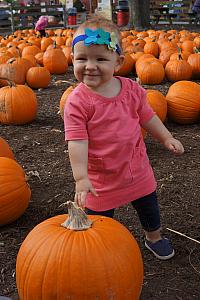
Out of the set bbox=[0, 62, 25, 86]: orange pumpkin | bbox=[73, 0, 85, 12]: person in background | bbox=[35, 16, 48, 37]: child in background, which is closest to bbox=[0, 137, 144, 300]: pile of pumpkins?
bbox=[0, 62, 25, 86]: orange pumpkin

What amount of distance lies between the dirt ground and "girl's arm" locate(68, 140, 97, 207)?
0.71 m

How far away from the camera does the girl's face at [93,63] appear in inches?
97.3

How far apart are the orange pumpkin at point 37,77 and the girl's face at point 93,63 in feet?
17.5

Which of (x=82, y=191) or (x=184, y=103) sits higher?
(x=82, y=191)

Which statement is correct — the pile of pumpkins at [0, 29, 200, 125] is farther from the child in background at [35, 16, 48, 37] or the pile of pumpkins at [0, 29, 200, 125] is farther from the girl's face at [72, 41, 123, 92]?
the child in background at [35, 16, 48, 37]

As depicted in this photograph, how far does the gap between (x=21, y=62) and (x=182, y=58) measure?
2.72 meters

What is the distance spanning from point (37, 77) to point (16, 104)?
2346 millimetres

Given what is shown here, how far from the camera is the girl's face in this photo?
8.11 ft

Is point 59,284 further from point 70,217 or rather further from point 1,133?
point 1,133

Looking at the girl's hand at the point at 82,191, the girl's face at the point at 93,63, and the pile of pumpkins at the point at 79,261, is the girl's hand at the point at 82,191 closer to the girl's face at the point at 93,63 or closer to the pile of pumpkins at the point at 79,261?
the pile of pumpkins at the point at 79,261

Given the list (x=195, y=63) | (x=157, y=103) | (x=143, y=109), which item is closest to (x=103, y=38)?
(x=143, y=109)

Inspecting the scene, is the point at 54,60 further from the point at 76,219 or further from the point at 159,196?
the point at 76,219

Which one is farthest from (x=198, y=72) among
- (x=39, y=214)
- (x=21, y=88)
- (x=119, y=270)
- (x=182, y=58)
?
(x=119, y=270)

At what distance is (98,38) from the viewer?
2426 mm
